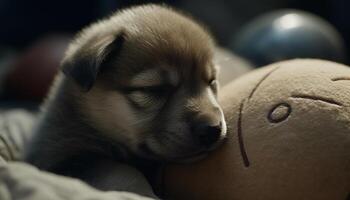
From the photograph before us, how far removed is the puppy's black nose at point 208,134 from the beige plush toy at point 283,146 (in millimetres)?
41

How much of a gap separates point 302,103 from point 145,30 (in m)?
0.54

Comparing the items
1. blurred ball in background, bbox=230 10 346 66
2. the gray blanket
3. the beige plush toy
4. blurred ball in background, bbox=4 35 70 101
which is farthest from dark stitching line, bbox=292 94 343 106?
blurred ball in background, bbox=4 35 70 101

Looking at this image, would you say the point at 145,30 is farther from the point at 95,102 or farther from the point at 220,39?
the point at 220,39

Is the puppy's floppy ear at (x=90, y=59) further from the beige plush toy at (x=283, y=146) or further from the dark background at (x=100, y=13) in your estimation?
the dark background at (x=100, y=13)

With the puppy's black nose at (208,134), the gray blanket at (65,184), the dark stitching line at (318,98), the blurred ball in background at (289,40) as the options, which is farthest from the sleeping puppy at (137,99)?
the blurred ball in background at (289,40)

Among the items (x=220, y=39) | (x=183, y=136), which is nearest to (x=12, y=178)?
(x=183, y=136)

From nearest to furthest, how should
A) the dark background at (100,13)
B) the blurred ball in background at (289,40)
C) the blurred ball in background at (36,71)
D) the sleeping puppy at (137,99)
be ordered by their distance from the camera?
the sleeping puppy at (137,99), the blurred ball in background at (289,40), the blurred ball in background at (36,71), the dark background at (100,13)

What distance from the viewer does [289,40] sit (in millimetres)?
2688

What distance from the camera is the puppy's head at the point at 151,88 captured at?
1.59 m

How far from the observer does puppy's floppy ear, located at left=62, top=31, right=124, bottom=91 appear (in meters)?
1.64

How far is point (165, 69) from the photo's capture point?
65.2 inches

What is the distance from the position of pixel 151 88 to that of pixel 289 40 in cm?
122

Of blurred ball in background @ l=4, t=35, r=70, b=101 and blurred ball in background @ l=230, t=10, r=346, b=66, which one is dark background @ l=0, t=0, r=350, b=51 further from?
blurred ball in background @ l=230, t=10, r=346, b=66

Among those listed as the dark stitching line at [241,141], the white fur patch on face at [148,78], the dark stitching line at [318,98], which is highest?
the white fur patch on face at [148,78]
